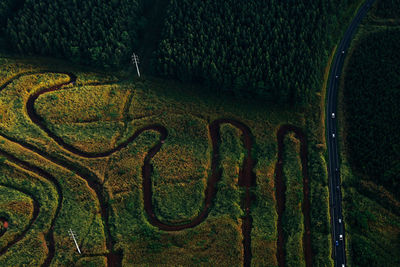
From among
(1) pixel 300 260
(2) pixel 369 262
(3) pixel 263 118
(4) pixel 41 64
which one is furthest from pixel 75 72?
(2) pixel 369 262

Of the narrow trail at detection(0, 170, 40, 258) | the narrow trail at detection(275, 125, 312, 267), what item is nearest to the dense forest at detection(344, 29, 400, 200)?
the narrow trail at detection(275, 125, 312, 267)

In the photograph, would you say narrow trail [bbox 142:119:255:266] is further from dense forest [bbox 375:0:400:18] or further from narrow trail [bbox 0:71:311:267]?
dense forest [bbox 375:0:400:18]

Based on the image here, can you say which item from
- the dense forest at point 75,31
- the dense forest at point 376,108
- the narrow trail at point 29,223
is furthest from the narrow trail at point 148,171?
the dense forest at point 376,108

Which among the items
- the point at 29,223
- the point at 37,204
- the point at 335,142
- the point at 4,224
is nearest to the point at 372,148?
the point at 335,142

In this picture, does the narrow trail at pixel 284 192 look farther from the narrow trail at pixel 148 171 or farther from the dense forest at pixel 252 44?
the dense forest at pixel 252 44

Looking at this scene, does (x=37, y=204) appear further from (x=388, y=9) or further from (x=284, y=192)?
(x=388, y=9)
